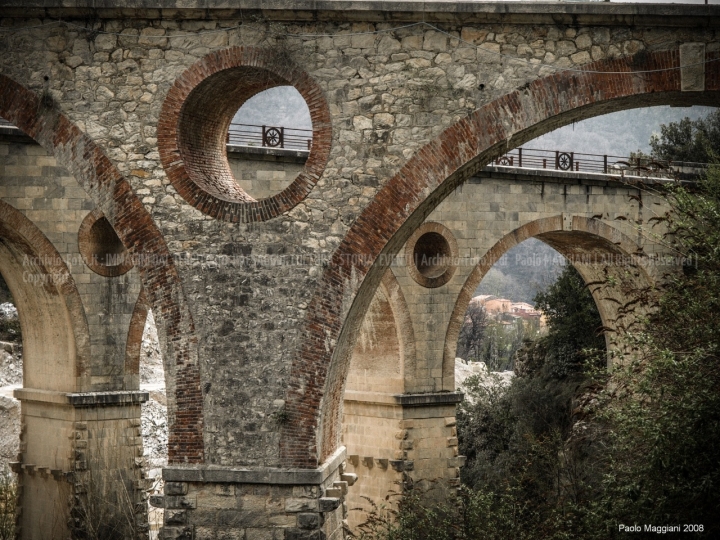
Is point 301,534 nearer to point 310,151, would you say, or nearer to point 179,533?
point 179,533

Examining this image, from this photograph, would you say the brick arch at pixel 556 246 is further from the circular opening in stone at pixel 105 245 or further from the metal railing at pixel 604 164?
the circular opening in stone at pixel 105 245

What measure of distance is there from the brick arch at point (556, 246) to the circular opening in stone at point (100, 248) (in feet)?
20.2

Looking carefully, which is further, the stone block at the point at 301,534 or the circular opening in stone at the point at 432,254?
the circular opening in stone at the point at 432,254

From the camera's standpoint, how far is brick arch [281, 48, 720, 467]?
9898 millimetres

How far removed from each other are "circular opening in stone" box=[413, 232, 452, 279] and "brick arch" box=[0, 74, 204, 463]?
8366 millimetres

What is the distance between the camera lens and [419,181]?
1013 cm

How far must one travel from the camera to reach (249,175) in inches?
646

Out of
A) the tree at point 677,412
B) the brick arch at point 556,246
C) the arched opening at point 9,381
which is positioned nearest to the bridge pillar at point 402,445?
the brick arch at point 556,246

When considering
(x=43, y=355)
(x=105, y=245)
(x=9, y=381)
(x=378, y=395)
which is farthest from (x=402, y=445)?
(x=9, y=381)

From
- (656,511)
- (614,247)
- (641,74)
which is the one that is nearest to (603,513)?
(656,511)

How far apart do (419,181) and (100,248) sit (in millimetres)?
7995

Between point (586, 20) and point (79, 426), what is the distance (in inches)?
429

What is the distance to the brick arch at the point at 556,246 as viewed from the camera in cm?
1825

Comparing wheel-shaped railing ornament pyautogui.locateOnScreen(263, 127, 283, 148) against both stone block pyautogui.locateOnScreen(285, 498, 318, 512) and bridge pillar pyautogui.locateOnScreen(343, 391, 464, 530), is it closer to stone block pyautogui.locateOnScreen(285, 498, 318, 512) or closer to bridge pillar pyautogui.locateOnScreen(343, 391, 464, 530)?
bridge pillar pyautogui.locateOnScreen(343, 391, 464, 530)
